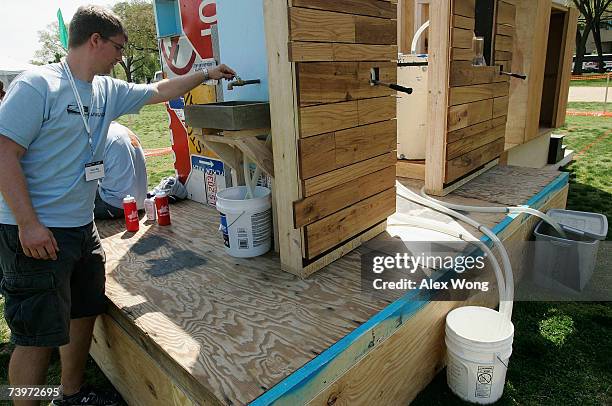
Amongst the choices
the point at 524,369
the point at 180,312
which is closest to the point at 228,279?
the point at 180,312

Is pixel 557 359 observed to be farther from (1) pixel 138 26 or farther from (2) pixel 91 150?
(1) pixel 138 26

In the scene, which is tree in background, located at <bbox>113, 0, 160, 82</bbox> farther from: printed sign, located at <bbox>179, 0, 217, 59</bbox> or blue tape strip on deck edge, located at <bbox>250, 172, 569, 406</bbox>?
blue tape strip on deck edge, located at <bbox>250, 172, 569, 406</bbox>

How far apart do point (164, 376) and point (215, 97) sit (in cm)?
221

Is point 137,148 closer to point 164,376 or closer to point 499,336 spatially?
point 164,376

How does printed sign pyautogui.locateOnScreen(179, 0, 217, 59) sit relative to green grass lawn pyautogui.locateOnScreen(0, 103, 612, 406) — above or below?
above

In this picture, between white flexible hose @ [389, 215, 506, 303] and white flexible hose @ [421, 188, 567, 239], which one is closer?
white flexible hose @ [389, 215, 506, 303]

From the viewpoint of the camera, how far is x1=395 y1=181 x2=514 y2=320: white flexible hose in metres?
2.31

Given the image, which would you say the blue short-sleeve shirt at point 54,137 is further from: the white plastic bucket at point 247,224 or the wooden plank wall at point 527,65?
the wooden plank wall at point 527,65

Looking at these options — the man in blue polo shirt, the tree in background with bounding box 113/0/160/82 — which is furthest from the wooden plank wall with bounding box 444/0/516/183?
the tree in background with bounding box 113/0/160/82

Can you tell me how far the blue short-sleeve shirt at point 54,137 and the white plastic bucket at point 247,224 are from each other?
2.57ft

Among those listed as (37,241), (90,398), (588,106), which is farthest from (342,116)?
(588,106)

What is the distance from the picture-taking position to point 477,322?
2.37 m

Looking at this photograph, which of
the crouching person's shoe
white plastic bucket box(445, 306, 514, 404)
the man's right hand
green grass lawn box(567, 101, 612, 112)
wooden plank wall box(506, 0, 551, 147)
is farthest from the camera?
green grass lawn box(567, 101, 612, 112)

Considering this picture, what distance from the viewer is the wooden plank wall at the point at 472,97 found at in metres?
3.45
